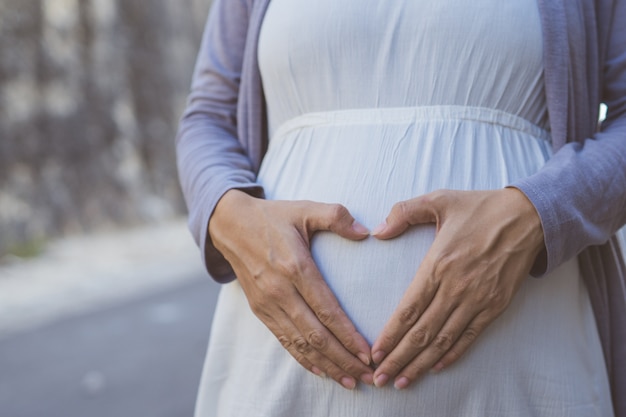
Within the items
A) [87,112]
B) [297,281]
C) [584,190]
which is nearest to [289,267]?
[297,281]

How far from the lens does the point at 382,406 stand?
1.07 metres

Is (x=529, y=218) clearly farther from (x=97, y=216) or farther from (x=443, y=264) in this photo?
(x=97, y=216)

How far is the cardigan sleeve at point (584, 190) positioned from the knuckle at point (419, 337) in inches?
8.3

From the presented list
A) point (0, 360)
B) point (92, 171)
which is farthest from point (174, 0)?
point (0, 360)

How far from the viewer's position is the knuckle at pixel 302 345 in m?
1.08

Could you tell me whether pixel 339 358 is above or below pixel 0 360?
above

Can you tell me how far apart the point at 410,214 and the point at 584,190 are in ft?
0.89

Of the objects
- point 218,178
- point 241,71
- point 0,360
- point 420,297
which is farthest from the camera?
point 0,360

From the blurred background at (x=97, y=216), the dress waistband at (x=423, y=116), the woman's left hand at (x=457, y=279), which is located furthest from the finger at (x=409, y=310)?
the blurred background at (x=97, y=216)

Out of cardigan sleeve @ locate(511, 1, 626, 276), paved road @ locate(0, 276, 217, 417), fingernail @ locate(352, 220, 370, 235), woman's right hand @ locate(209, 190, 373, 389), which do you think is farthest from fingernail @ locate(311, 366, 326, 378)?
paved road @ locate(0, 276, 217, 417)

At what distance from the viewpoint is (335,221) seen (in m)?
1.10

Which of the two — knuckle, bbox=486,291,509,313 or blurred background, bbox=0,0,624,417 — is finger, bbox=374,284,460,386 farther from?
blurred background, bbox=0,0,624,417

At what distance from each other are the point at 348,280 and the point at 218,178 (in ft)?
0.97

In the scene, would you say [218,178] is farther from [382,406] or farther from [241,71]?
[382,406]
